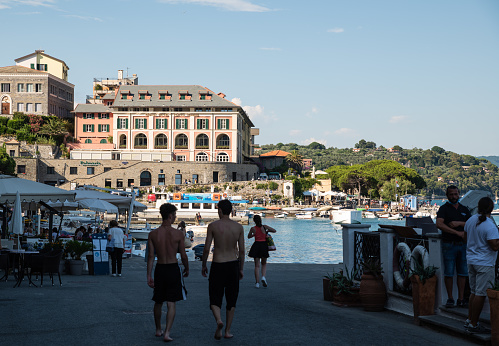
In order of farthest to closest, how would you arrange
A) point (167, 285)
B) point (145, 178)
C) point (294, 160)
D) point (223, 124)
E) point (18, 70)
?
1. point (294, 160)
2. point (18, 70)
3. point (223, 124)
4. point (145, 178)
5. point (167, 285)

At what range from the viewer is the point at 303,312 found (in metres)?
10.3

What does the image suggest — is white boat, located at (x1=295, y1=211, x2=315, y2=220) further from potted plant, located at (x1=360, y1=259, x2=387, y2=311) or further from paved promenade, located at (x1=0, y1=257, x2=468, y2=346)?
potted plant, located at (x1=360, y1=259, x2=387, y2=311)

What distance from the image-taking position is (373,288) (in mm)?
10805

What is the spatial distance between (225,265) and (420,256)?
12.1ft

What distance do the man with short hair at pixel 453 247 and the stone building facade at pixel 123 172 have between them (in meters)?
78.4

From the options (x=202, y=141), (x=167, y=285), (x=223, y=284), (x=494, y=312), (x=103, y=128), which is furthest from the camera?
(x=103, y=128)

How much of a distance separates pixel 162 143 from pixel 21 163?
1949cm

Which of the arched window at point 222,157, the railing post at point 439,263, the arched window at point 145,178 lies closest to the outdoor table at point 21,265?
the railing post at point 439,263

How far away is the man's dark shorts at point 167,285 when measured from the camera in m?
7.93

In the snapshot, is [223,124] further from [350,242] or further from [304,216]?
[350,242]

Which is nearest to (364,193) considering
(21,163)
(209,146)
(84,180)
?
(209,146)

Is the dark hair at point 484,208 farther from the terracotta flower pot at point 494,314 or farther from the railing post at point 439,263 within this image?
the railing post at point 439,263

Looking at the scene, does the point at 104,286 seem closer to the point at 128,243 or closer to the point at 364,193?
the point at 128,243

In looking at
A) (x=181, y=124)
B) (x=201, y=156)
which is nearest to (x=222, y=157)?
(x=201, y=156)
